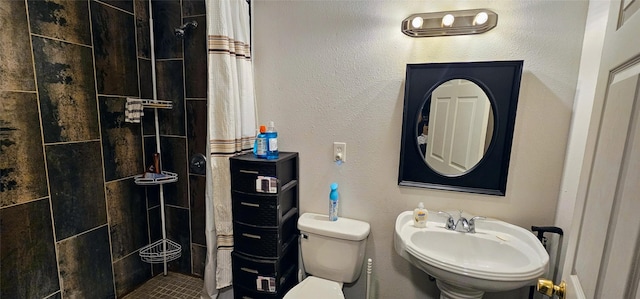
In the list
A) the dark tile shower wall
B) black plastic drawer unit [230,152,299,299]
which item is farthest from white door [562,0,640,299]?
the dark tile shower wall

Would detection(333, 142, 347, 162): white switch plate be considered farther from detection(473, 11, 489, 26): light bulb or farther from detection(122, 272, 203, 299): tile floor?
detection(122, 272, 203, 299): tile floor

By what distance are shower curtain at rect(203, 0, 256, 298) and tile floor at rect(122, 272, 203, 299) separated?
355 mm

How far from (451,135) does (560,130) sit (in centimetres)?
48

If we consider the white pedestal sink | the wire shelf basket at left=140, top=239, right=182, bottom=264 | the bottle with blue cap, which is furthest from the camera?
the wire shelf basket at left=140, top=239, right=182, bottom=264

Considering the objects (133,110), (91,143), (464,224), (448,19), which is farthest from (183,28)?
(464,224)

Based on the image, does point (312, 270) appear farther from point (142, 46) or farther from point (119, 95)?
point (142, 46)

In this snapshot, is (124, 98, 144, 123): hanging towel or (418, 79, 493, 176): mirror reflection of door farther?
(124, 98, 144, 123): hanging towel

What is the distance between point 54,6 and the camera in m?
1.45

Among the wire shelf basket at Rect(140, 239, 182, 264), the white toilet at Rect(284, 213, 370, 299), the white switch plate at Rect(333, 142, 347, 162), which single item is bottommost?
the wire shelf basket at Rect(140, 239, 182, 264)

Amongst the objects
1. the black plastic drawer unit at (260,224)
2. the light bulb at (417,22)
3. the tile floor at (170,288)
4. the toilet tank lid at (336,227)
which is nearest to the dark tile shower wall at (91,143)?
the tile floor at (170,288)

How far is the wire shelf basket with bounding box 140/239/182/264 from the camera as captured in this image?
2035 mm

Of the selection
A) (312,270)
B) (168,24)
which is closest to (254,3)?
(168,24)

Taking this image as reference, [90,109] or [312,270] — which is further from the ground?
[90,109]

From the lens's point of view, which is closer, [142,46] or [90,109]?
[90,109]
